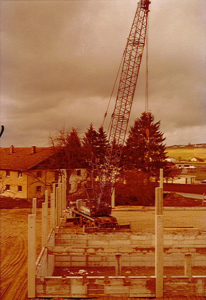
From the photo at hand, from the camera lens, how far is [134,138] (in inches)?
1750

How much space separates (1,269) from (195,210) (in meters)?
19.6

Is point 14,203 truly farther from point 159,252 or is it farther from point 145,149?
point 159,252

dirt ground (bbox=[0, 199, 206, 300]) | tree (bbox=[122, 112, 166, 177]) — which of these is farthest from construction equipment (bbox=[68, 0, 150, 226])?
tree (bbox=[122, 112, 166, 177])

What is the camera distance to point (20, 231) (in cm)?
2041

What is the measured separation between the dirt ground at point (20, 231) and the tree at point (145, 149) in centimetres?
1528

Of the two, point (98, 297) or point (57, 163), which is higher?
point (57, 163)

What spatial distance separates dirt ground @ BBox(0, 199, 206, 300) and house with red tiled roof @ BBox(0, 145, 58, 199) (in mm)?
5162

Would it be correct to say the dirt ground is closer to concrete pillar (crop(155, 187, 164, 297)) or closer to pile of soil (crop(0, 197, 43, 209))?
pile of soil (crop(0, 197, 43, 209))

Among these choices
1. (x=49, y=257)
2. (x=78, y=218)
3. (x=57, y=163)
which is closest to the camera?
(x=49, y=257)

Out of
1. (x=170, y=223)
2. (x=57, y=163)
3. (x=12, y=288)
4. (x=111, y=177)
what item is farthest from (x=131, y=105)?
(x=12, y=288)

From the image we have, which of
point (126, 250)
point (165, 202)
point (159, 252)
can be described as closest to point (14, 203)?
point (165, 202)

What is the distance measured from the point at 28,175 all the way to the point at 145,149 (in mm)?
17613

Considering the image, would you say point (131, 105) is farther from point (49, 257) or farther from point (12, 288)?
point (12, 288)

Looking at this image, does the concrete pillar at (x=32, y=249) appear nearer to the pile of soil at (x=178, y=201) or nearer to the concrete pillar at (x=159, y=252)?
the concrete pillar at (x=159, y=252)
